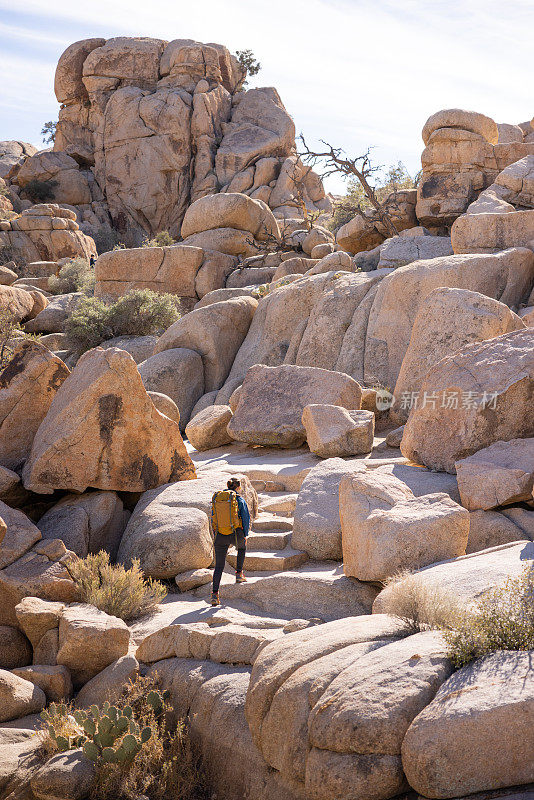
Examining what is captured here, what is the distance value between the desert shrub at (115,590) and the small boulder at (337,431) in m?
4.77

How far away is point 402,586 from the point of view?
240 inches

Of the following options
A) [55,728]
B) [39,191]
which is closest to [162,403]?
[55,728]

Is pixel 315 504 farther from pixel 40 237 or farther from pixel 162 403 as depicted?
pixel 40 237

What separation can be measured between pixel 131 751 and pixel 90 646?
1.73m

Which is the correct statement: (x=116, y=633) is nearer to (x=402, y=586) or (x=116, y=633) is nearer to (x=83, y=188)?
(x=402, y=586)

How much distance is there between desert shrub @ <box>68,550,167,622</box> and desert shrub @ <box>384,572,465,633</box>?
11.5 ft

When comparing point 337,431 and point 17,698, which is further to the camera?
point 337,431

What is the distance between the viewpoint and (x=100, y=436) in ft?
34.1

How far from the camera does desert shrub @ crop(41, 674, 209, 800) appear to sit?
5871mm

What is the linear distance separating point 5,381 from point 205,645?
594 centimetres

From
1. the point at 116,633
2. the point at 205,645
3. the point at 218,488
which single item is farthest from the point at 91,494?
the point at 205,645

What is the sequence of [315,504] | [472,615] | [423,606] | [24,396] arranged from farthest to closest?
[24,396] < [315,504] < [423,606] < [472,615]

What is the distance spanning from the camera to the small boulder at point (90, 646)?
744cm

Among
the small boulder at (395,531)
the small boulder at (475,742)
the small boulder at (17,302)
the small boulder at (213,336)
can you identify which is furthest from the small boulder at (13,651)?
the small boulder at (17,302)
